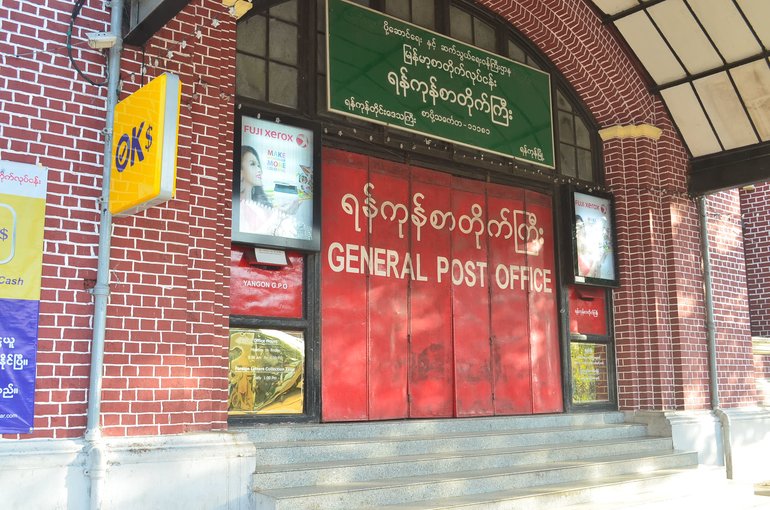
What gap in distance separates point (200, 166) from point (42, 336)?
1.86 meters

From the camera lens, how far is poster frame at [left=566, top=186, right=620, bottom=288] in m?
10.0

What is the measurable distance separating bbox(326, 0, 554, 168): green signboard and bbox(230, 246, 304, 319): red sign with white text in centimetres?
173

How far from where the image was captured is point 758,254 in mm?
13055

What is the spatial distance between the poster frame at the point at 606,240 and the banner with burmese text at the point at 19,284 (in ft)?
22.0

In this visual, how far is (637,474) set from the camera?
8102mm

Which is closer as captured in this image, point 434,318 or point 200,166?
point 200,166

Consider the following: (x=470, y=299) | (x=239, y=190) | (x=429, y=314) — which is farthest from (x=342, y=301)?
(x=470, y=299)

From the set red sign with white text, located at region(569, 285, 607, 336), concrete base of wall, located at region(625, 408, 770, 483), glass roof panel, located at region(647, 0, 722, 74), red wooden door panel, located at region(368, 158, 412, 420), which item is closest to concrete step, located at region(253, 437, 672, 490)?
concrete base of wall, located at region(625, 408, 770, 483)

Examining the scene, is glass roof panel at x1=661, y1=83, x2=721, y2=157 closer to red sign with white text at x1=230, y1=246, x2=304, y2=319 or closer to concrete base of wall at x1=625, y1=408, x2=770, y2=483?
concrete base of wall at x1=625, y1=408, x2=770, y2=483

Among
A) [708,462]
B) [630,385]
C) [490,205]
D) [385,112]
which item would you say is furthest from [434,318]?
[708,462]

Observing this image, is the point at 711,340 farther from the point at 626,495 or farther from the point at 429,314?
the point at 429,314

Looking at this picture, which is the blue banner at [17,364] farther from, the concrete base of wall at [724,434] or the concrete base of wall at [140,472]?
the concrete base of wall at [724,434]

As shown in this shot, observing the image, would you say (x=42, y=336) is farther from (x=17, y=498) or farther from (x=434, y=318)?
(x=434, y=318)

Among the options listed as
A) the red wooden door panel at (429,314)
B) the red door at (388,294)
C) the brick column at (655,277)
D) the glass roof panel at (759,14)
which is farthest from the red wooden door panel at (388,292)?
the glass roof panel at (759,14)
